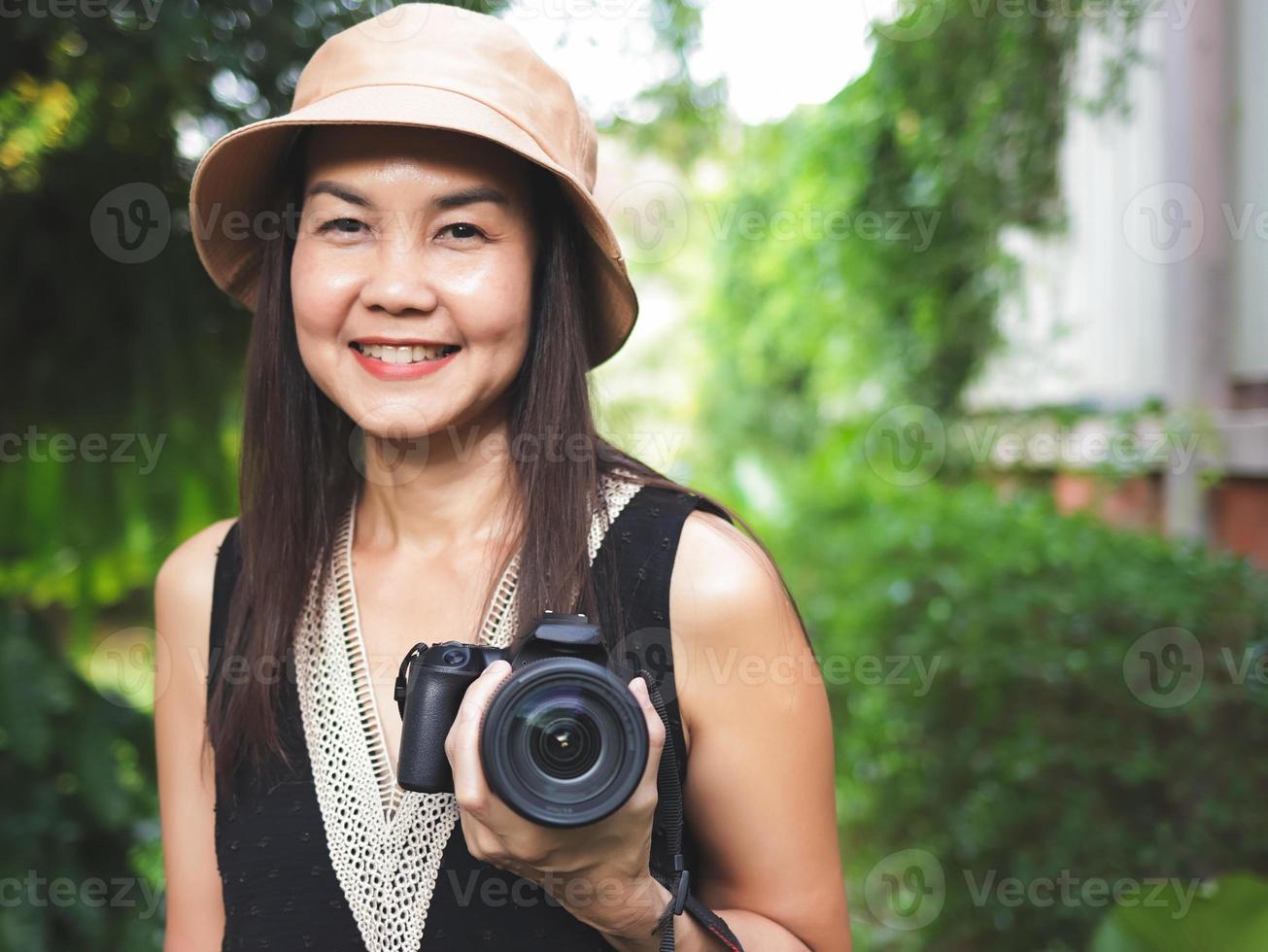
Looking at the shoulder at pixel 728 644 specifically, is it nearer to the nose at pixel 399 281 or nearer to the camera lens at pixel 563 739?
the camera lens at pixel 563 739

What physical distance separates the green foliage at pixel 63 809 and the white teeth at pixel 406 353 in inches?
41.7

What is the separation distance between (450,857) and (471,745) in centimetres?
35

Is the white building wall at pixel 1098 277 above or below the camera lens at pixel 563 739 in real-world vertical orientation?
above

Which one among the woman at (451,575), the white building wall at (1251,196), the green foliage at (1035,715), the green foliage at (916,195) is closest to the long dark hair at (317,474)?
the woman at (451,575)

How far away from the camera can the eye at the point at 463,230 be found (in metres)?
1.54

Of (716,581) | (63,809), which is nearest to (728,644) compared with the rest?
(716,581)

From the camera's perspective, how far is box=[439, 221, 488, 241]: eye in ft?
5.07

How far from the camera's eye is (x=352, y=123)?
1502 millimetres

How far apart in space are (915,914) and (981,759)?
730mm

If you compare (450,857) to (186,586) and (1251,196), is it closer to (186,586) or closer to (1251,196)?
(186,586)

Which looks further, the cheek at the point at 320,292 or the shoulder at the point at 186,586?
the shoulder at the point at 186,586

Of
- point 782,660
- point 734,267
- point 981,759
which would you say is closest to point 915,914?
point 981,759

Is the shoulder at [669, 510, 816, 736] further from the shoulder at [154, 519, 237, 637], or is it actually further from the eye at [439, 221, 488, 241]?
the shoulder at [154, 519, 237, 637]

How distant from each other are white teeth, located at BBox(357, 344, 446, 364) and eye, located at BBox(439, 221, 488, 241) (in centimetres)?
15
